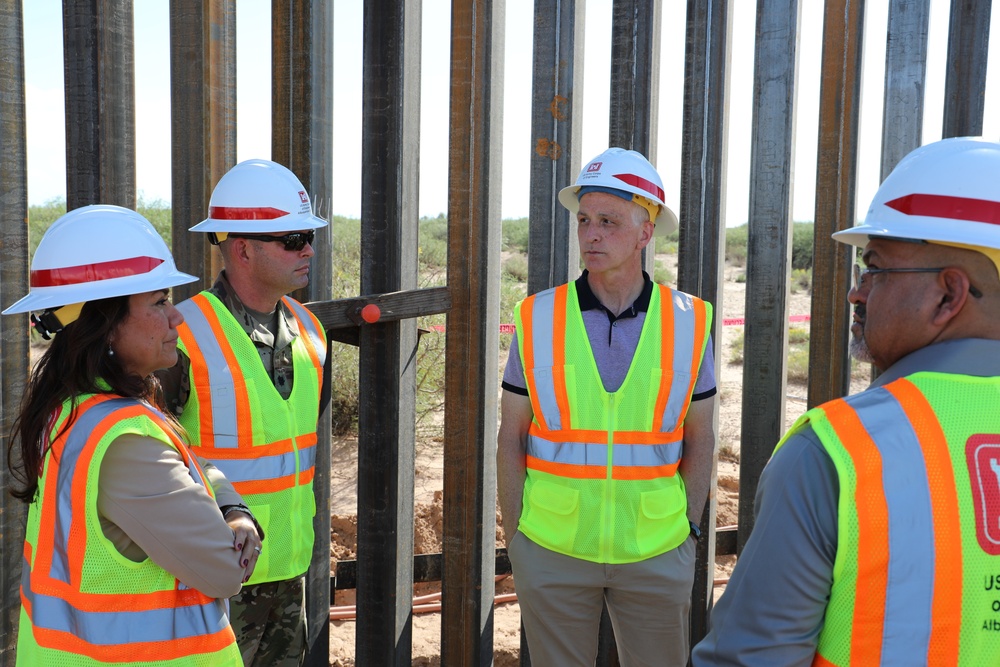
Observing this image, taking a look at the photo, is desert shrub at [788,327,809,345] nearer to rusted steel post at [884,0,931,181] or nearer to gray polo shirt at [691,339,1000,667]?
rusted steel post at [884,0,931,181]

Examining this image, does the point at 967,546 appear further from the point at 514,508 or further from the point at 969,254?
the point at 514,508

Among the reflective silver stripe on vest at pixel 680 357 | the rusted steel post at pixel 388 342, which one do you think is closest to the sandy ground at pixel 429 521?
the reflective silver stripe on vest at pixel 680 357

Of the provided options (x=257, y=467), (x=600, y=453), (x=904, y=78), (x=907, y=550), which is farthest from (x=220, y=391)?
(x=904, y=78)

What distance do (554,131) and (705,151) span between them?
2.19 feet

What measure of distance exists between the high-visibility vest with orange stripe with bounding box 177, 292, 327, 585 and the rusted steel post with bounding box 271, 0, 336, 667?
530 millimetres

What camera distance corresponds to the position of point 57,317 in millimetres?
2154

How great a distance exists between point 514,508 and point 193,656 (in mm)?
1503

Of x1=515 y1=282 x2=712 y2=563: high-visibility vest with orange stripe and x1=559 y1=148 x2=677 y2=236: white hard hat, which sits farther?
x1=559 y1=148 x2=677 y2=236: white hard hat

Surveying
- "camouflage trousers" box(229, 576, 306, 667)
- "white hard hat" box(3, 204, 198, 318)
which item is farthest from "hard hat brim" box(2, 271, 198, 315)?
"camouflage trousers" box(229, 576, 306, 667)

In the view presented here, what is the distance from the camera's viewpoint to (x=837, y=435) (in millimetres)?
1467

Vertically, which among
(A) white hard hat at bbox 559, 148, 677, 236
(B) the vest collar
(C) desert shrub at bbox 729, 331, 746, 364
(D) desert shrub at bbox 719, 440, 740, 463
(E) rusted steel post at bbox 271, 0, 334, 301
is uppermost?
(E) rusted steel post at bbox 271, 0, 334, 301

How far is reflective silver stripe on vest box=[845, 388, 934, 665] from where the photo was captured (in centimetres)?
141

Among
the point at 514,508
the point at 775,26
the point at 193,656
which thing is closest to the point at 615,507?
the point at 514,508

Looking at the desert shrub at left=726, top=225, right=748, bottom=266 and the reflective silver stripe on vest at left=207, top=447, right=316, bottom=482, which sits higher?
the reflective silver stripe on vest at left=207, top=447, right=316, bottom=482
